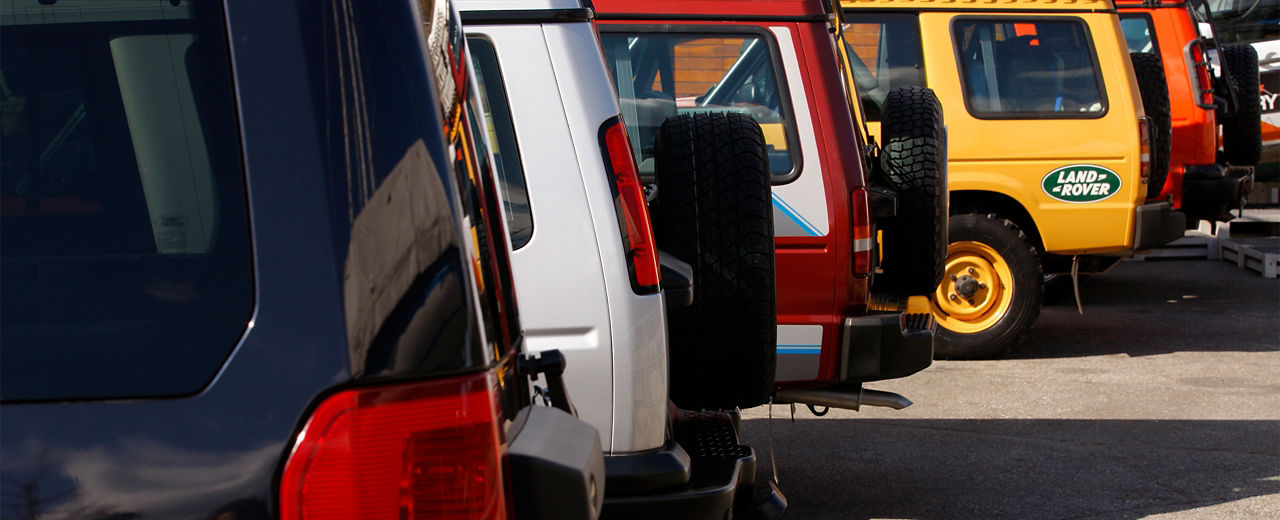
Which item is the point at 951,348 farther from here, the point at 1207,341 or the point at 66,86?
the point at 66,86

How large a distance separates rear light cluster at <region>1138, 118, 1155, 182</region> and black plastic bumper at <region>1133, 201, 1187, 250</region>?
0.66ft

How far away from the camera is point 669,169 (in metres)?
3.66

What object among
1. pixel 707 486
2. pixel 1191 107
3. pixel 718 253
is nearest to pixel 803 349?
pixel 718 253

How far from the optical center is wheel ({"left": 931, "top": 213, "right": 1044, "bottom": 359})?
319 inches

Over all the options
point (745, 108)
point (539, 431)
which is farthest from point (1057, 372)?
point (539, 431)

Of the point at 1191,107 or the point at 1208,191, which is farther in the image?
the point at 1191,107

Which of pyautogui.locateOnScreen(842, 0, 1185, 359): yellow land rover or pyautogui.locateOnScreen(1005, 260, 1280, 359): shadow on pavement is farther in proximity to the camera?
pyautogui.locateOnScreen(1005, 260, 1280, 359): shadow on pavement

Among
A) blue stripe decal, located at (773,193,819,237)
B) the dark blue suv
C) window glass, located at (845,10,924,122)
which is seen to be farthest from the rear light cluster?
the dark blue suv

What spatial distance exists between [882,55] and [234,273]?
283 inches

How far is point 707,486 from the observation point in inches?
129

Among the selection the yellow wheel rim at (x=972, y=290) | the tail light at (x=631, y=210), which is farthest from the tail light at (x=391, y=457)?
the yellow wheel rim at (x=972, y=290)

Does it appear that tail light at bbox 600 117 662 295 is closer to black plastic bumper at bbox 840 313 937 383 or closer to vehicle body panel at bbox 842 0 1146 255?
black plastic bumper at bbox 840 313 937 383

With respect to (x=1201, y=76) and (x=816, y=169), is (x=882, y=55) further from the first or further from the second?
(x=816, y=169)

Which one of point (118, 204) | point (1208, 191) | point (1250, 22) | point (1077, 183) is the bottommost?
point (1208, 191)
